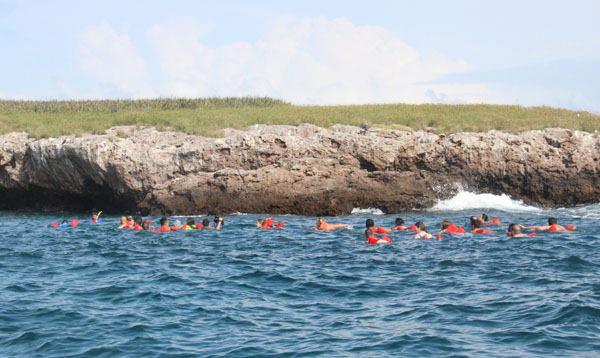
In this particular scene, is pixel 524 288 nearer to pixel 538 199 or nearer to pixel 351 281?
pixel 351 281

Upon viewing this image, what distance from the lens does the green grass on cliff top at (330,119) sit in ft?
108

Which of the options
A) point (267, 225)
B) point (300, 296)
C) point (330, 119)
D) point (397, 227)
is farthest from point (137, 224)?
point (330, 119)

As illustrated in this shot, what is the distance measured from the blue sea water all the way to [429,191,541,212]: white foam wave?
703 cm

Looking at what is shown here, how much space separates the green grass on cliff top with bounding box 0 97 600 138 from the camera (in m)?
33.0

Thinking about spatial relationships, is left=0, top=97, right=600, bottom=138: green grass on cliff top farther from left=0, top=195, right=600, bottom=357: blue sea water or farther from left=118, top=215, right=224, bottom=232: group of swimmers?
left=0, top=195, right=600, bottom=357: blue sea water

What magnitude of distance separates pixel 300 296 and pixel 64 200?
83.5 feet

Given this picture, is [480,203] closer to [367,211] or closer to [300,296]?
[367,211]

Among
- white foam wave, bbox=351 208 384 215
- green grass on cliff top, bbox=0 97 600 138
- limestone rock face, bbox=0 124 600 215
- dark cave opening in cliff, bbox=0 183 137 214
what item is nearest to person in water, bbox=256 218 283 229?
limestone rock face, bbox=0 124 600 215

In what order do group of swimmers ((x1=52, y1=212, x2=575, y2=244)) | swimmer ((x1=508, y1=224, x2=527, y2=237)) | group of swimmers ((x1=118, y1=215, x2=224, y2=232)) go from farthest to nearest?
group of swimmers ((x1=118, y1=215, x2=224, y2=232)) < group of swimmers ((x1=52, y1=212, x2=575, y2=244)) < swimmer ((x1=508, y1=224, x2=527, y2=237))

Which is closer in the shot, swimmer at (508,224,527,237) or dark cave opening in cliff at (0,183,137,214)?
swimmer at (508,224,527,237)

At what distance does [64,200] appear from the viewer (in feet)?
113

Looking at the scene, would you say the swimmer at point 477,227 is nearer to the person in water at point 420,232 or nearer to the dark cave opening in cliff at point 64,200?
the person in water at point 420,232

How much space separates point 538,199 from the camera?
29062 mm

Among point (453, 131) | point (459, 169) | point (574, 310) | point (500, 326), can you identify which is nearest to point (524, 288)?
point (574, 310)
